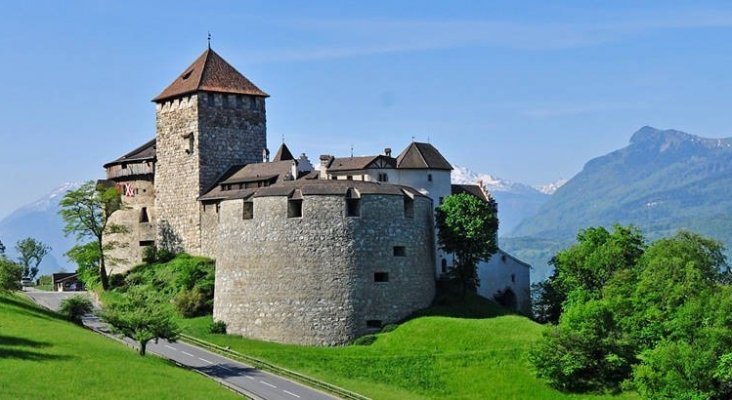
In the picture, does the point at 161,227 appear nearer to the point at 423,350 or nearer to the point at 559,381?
the point at 423,350

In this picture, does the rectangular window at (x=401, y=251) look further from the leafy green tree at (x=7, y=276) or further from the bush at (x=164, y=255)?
the leafy green tree at (x=7, y=276)

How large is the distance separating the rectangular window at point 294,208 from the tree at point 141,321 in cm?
1498

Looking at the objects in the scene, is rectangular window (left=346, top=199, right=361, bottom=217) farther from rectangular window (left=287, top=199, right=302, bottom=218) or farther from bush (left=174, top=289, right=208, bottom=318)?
bush (left=174, top=289, right=208, bottom=318)

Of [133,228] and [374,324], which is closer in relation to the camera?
[374,324]

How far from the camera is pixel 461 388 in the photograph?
67188 mm

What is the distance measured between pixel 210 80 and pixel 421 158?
2332 centimetres

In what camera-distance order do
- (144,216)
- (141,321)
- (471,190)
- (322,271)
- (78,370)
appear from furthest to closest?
(144,216)
(471,190)
(322,271)
(141,321)
(78,370)

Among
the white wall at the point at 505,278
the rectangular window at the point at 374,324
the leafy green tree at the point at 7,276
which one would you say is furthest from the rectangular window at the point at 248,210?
the white wall at the point at 505,278

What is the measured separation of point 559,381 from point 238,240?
29.0m

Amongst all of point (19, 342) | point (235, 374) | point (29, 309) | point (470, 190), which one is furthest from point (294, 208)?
point (19, 342)

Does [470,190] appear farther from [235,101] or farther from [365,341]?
[365,341]

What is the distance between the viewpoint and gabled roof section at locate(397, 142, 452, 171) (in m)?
90.2

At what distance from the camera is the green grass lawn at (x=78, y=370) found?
48.7 m

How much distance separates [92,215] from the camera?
102 metres
